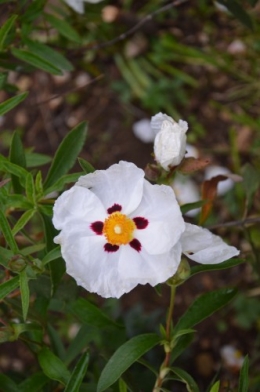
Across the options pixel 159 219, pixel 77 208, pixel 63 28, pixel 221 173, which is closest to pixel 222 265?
pixel 159 219

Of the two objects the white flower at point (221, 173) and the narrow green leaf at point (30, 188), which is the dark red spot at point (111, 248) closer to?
the narrow green leaf at point (30, 188)

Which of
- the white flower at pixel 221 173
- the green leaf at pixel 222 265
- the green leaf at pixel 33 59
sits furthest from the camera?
the white flower at pixel 221 173

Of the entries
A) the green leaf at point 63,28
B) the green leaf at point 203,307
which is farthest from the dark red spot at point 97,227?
the green leaf at point 63,28

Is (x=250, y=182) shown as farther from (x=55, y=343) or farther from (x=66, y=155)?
(x=55, y=343)

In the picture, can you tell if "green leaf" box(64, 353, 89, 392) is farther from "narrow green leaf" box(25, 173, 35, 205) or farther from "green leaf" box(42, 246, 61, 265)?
"narrow green leaf" box(25, 173, 35, 205)

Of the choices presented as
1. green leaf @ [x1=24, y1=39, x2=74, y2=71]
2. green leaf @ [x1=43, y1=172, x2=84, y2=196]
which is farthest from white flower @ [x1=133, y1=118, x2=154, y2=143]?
green leaf @ [x1=43, y1=172, x2=84, y2=196]

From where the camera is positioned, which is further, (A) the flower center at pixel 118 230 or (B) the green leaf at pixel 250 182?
(B) the green leaf at pixel 250 182

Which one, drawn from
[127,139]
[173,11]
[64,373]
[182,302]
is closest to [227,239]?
[182,302]

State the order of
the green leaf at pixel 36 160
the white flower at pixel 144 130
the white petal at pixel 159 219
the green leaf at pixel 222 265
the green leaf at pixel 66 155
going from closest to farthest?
the white petal at pixel 159 219 < the green leaf at pixel 222 265 < the green leaf at pixel 66 155 < the green leaf at pixel 36 160 < the white flower at pixel 144 130
